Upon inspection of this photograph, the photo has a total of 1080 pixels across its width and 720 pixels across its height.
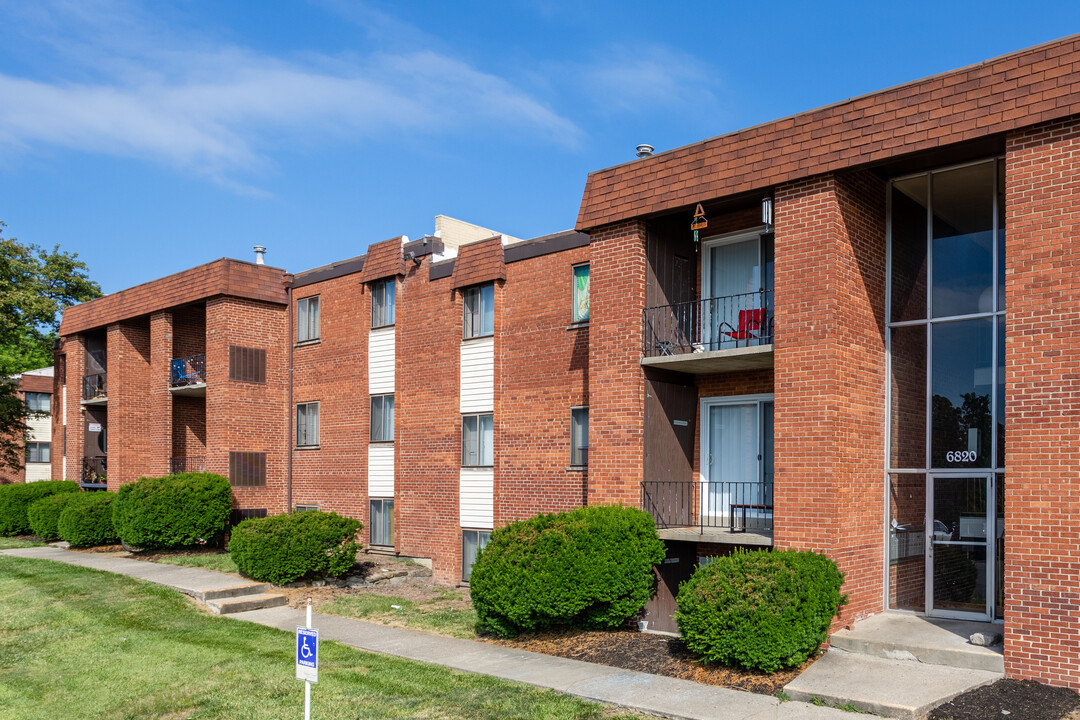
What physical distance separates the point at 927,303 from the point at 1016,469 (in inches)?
125

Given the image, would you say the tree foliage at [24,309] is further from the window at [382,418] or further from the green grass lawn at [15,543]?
the window at [382,418]

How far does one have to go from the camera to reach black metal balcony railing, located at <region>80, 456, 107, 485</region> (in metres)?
30.9

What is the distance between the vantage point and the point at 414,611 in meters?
16.9

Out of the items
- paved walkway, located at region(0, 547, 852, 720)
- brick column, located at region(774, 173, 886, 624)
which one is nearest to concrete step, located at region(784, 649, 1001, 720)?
paved walkway, located at region(0, 547, 852, 720)

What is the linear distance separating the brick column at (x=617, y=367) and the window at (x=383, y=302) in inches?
319

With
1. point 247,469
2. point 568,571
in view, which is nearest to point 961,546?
point 568,571

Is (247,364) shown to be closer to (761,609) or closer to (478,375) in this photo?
(478,375)

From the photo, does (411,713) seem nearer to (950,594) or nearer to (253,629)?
(253,629)

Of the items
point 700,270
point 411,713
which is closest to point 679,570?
point 700,270

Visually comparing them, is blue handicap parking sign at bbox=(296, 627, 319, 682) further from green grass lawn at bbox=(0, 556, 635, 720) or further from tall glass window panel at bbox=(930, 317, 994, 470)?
tall glass window panel at bbox=(930, 317, 994, 470)

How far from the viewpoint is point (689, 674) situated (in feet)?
37.9

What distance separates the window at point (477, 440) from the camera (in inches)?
777

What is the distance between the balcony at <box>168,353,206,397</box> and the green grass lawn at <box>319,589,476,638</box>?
1095 cm

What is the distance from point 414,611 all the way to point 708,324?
24.4 ft
